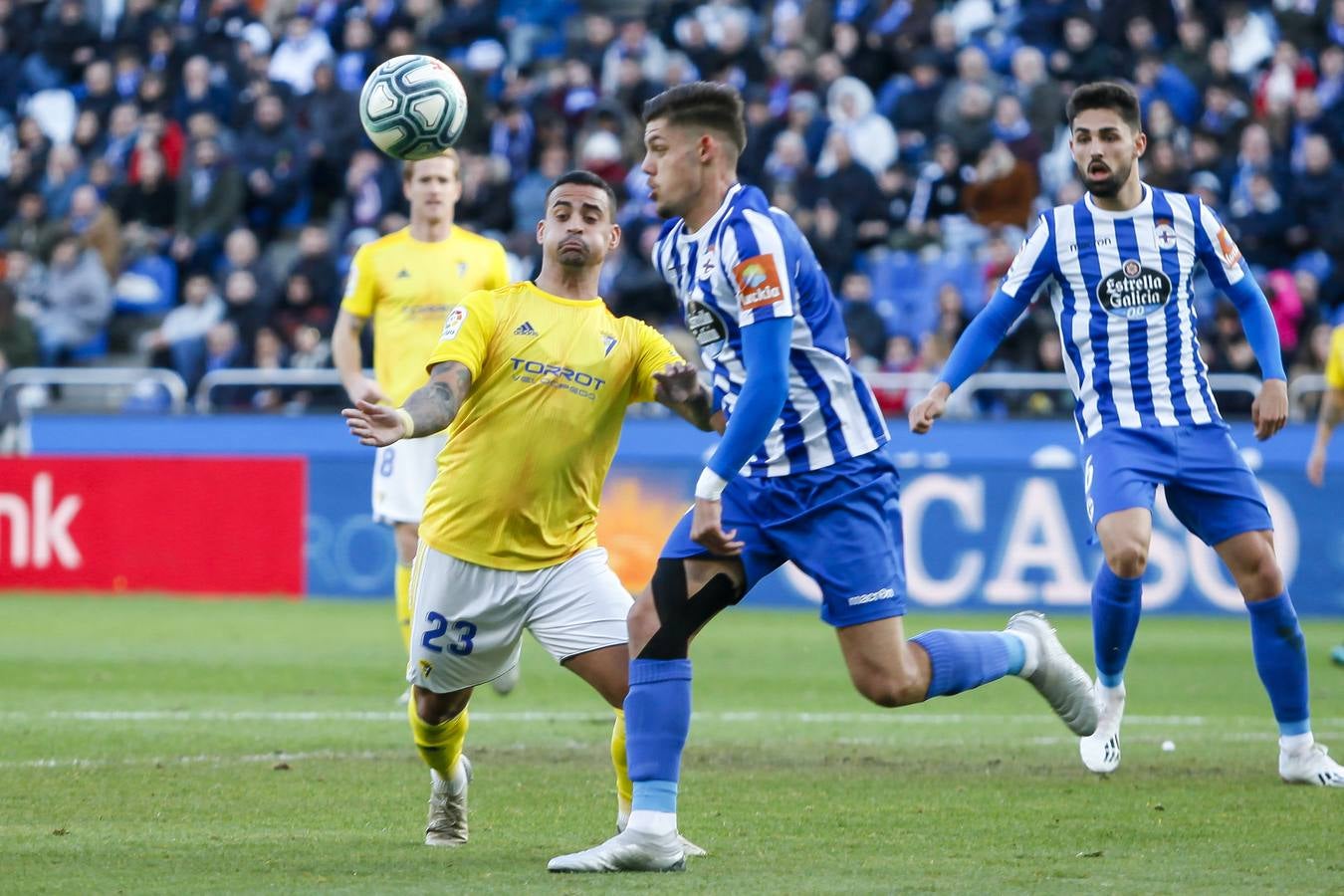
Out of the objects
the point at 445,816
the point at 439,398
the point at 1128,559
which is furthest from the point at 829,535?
the point at 1128,559

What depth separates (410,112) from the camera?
8250 millimetres

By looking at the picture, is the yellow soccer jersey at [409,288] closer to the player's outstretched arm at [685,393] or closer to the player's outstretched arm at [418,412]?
the player's outstretched arm at [418,412]

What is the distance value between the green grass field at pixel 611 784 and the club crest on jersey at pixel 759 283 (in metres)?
1.54

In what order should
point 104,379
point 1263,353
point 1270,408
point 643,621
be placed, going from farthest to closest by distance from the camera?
point 104,379 → point 1263,353 → point 1270,408 → point 643,621

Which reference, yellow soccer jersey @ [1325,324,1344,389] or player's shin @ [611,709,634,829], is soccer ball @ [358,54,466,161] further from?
yellow soccer jersey @ [1325,324,1344,389]

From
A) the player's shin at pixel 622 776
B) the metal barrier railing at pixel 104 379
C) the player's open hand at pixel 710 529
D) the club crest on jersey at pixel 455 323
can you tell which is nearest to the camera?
the player's open hand at pixel 710 529

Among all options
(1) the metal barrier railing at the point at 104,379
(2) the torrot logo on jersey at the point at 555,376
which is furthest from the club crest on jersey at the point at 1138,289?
(1) the metal barrier railing at the point at 104,379

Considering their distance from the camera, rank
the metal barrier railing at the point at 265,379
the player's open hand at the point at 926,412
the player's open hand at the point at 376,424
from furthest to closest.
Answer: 1. the metal barrier railing at the point at 265,379
2. the player's open hand at the point at 926,412
3. the player's open hand at the point at 376,424

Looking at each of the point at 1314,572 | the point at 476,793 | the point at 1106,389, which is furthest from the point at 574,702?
the point at 1314,572

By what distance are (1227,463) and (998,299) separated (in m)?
1.04

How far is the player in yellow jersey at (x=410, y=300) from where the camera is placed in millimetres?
10125

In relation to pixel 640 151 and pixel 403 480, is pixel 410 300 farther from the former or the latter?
pixel 640 151

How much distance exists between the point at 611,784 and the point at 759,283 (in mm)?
2589

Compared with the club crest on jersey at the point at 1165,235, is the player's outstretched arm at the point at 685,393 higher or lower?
lower
